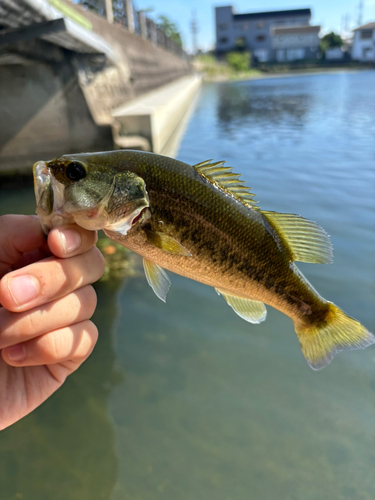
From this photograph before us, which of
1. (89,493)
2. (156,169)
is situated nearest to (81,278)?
(156,169)

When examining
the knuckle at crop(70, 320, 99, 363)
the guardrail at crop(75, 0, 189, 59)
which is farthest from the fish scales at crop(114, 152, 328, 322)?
the guardrail at crop(75, 0, 189, 59)

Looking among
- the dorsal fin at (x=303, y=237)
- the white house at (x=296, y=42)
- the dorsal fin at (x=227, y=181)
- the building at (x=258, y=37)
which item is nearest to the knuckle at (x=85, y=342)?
the dorsal fin at (x=227, y=181)

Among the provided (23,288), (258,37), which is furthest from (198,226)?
(258,37)

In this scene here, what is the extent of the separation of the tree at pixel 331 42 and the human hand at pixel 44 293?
132 m

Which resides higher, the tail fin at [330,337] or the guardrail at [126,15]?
the guardrail at [126,15]

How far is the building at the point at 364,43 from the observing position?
102 metres

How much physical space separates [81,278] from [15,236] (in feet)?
1.47

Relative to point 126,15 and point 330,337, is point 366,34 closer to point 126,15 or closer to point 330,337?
point 126,15

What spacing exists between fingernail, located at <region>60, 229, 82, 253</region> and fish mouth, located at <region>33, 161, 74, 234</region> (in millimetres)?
55

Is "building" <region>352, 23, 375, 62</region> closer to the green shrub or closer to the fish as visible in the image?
the green shrub

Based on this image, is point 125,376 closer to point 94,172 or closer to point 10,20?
point 94,172

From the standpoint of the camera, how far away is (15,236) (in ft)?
6.36

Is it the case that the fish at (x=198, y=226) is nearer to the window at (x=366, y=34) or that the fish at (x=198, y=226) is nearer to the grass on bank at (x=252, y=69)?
the grass on bank at (x=252, y=69)

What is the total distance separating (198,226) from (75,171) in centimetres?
62
